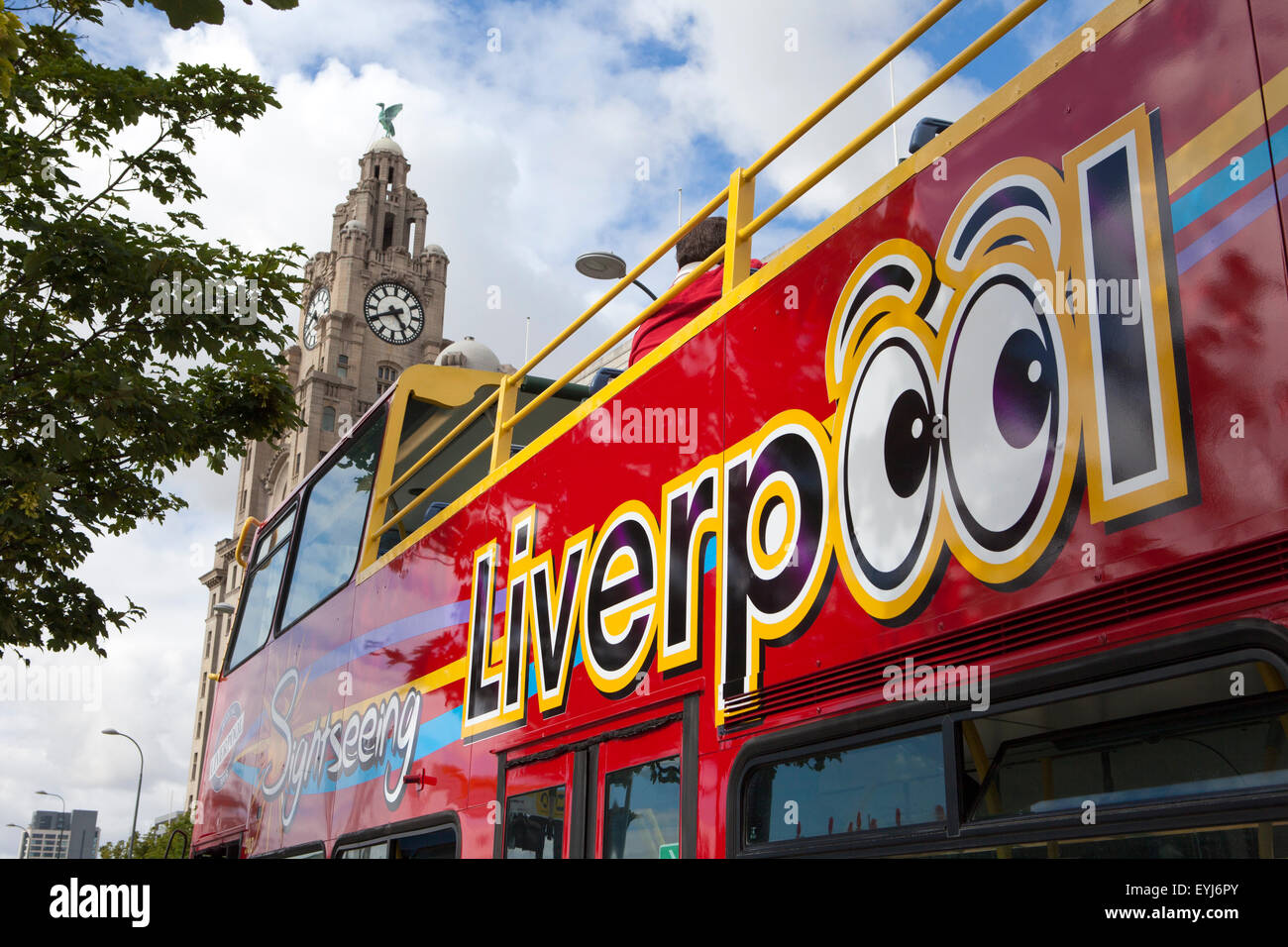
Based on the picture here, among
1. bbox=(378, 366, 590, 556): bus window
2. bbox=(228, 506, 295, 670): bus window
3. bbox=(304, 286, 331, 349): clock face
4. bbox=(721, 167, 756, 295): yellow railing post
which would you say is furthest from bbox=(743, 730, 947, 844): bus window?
bbox=(304, 286, 331, 349): clock face

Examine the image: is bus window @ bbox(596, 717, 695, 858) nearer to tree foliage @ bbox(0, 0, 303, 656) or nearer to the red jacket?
the red jacket

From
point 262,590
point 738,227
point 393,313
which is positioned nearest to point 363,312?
point 393,313

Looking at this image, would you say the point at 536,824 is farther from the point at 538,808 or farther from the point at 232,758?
the point at 232,758

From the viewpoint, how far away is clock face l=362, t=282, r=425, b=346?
3406 inches

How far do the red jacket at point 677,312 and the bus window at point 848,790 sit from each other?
1795mm

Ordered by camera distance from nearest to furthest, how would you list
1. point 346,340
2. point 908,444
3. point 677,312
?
point 908,444, point 677,312, point 346,340

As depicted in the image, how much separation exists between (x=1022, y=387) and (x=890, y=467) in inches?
17.2

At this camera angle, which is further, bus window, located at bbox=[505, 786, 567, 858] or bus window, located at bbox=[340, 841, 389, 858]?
bus window, located at bbox=[340, 841, 389, 858]

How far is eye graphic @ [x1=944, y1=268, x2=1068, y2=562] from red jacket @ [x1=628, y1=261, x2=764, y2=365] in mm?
1771

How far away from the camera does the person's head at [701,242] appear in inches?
189

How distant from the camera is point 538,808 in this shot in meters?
4.14

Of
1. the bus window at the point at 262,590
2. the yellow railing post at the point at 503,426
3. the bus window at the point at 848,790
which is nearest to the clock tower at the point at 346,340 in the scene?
the bus window at the point at 262,590

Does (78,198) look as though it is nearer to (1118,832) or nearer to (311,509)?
(311,509)
